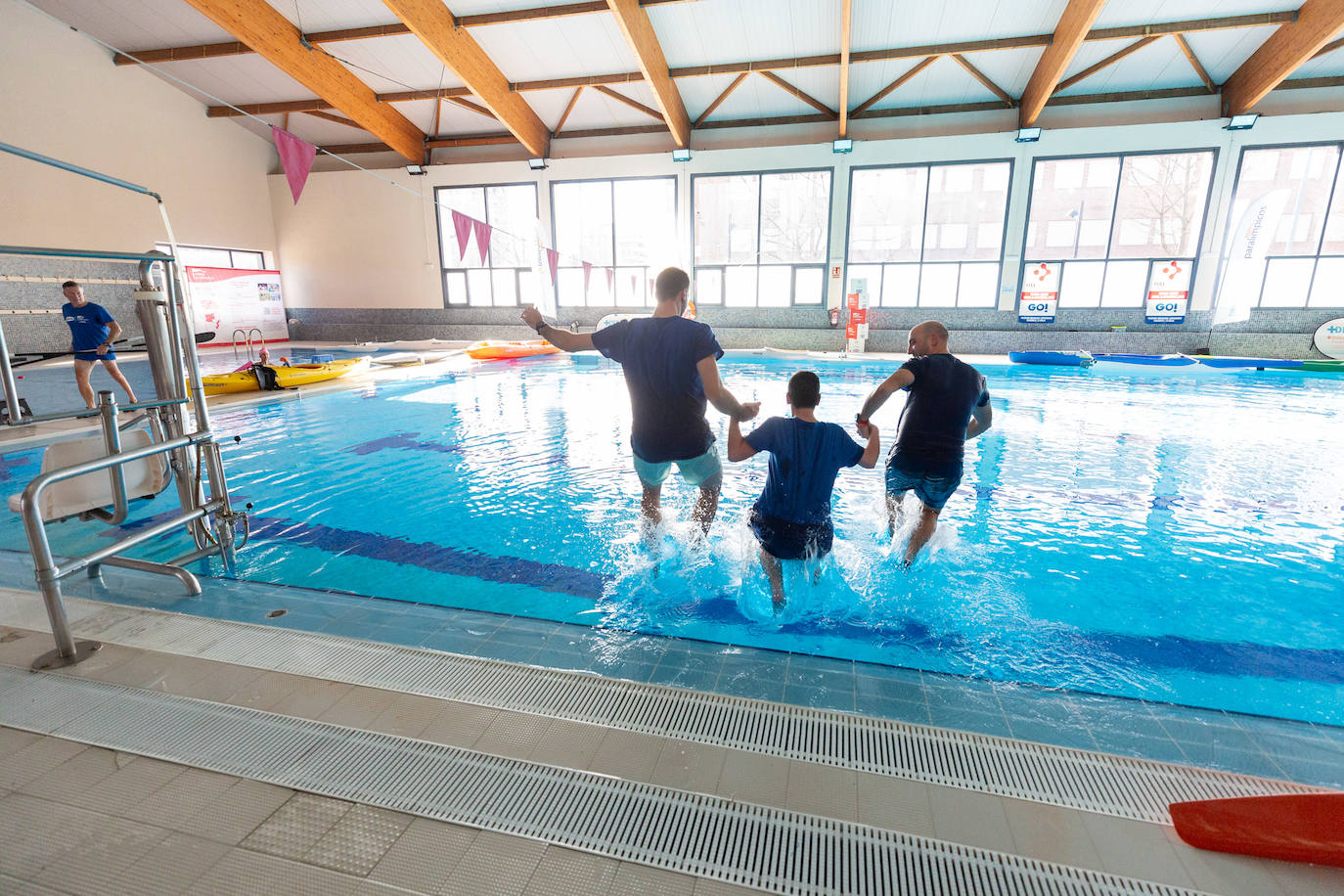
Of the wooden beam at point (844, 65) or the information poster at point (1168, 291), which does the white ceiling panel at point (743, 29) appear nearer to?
the wooden beam at point (844, 65)

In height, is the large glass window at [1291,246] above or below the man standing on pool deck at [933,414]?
above

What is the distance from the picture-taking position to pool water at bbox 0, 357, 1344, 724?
2789 mm

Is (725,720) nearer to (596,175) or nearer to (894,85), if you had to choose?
(894,85)

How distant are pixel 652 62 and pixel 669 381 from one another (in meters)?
12.5

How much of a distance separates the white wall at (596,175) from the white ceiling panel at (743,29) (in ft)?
9.29

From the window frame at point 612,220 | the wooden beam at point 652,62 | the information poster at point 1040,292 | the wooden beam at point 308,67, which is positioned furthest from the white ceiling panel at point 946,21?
the wooden beam at point 308,67

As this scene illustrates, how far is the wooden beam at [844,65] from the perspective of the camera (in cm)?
1082

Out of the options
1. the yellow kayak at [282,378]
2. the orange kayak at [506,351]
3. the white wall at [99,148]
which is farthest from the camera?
the orange kayak at [506,351]

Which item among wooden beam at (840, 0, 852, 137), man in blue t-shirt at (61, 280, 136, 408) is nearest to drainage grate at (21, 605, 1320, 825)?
man in blue t-shirt at (61, 280, 136, 408)

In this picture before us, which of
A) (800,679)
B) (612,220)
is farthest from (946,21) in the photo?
(800,679)

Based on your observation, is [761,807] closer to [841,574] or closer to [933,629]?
[933,629]

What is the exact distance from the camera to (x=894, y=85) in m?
13.8

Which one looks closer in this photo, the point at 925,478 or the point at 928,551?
the point at 925,478

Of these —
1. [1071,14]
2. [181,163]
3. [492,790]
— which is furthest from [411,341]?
[492,790]
